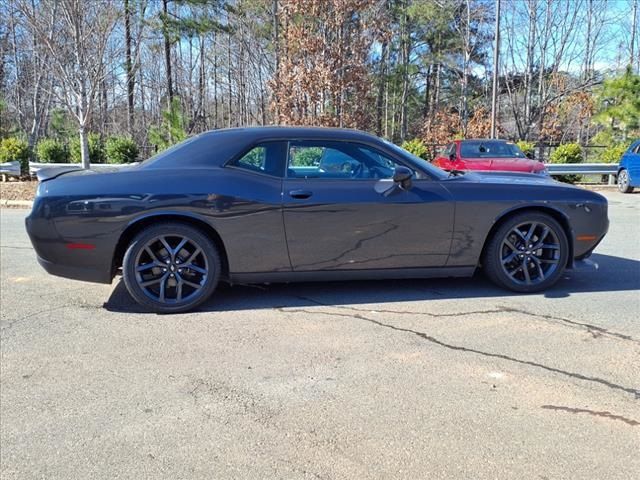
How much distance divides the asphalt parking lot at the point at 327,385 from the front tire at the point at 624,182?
11.1 meters

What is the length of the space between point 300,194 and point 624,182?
1339 cm

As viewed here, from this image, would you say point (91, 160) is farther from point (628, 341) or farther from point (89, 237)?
point (628, 341)

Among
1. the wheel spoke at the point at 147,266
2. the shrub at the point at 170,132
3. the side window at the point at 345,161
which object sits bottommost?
the wheel spoke at the point at 147,266

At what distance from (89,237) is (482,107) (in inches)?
1352

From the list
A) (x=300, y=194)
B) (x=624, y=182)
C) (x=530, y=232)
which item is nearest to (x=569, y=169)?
(x=624, y=182)

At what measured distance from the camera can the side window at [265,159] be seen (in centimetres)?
448

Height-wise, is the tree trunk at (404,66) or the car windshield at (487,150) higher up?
the tree trunk at (404,66)

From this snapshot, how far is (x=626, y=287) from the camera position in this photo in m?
5.07

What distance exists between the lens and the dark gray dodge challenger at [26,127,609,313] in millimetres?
4312

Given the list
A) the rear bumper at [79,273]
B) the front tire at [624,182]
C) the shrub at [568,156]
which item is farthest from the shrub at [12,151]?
the front tire at [624,182]

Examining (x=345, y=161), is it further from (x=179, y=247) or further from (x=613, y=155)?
(x=613, y=155)

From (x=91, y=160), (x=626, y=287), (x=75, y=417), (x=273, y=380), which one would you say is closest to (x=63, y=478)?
(x=75, y=417)

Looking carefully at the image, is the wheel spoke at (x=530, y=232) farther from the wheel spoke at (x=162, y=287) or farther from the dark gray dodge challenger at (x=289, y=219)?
the wheel spoke at (x=162, y=287)

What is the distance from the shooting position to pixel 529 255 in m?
4.83
